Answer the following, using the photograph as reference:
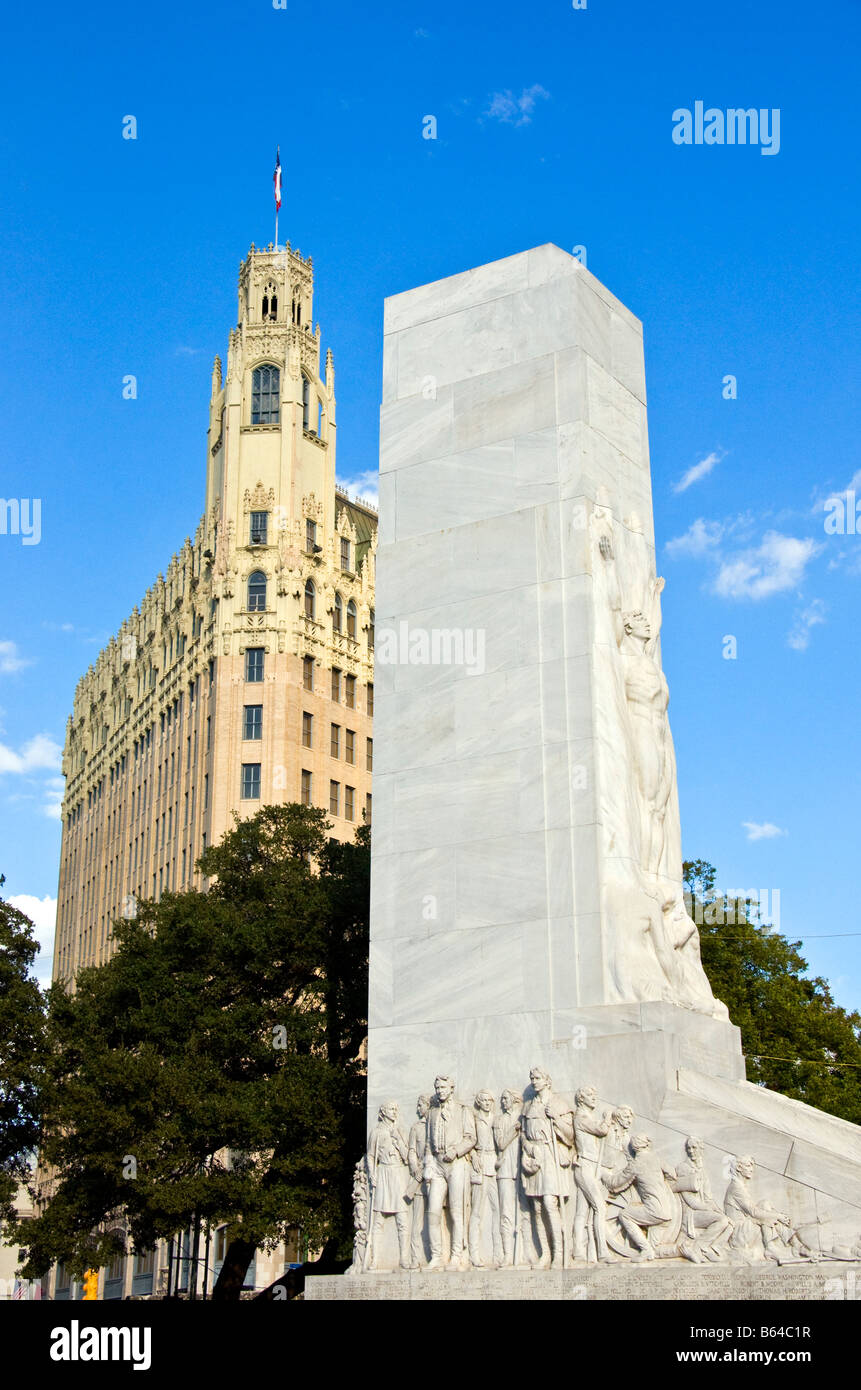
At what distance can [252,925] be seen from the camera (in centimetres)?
3145

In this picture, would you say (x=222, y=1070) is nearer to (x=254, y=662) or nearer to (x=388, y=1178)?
(x=388, y=1178)

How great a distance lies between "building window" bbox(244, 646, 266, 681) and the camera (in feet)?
243

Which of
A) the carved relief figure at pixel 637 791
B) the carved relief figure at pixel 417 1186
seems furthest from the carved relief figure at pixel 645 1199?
the carved relief figure at pixel 417 1186

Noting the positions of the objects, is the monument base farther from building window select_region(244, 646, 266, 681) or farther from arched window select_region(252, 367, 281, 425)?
arched window select_region(252, 367, 281, 425)

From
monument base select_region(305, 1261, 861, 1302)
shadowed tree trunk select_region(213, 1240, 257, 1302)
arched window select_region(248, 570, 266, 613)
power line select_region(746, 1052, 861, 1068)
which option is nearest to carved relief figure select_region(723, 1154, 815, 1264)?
monument base select_region(305, 1261, 861, 1302)

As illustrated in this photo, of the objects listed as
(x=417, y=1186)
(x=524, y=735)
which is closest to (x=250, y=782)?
(x=524, y=735)

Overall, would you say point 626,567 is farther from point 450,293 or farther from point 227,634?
point 227,634

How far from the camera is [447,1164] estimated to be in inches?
809

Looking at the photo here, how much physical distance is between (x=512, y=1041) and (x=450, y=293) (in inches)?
516

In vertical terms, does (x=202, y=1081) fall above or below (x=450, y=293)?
below

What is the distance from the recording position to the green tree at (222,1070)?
2834 centimetres

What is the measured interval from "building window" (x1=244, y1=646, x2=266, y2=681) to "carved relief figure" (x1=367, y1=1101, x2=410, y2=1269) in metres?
53.2
